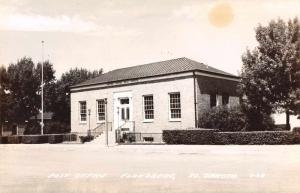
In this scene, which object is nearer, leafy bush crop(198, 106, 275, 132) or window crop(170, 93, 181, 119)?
leafy bush crop(198, 106, 275, 132)

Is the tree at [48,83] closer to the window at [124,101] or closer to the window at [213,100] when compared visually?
the window at [124,101]

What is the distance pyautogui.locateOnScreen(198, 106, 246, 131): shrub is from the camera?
3161 cm

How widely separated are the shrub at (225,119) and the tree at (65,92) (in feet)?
98.6

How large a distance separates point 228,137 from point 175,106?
25.4 ft

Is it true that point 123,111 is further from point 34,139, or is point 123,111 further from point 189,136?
point 189,136

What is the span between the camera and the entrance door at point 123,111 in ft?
125

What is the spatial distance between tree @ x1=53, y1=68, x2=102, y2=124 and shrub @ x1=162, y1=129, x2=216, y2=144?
3027cm

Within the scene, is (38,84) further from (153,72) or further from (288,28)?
(288,28)

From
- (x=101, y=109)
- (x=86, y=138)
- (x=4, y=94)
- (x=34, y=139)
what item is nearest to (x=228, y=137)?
(x=86, y=138)

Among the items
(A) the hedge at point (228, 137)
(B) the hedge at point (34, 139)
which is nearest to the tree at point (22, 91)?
(B) the hedge at point (34, 139)

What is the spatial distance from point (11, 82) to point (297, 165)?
154 ft

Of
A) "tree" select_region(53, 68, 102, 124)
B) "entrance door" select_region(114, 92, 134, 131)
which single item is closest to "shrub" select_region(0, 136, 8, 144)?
"entrance door" select_region(114, 92, 134, 131)

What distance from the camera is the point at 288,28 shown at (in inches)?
1230

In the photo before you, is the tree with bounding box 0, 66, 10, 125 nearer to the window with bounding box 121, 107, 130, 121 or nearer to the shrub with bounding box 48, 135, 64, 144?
the shrub with bounding box 48, 135, 64, 144
